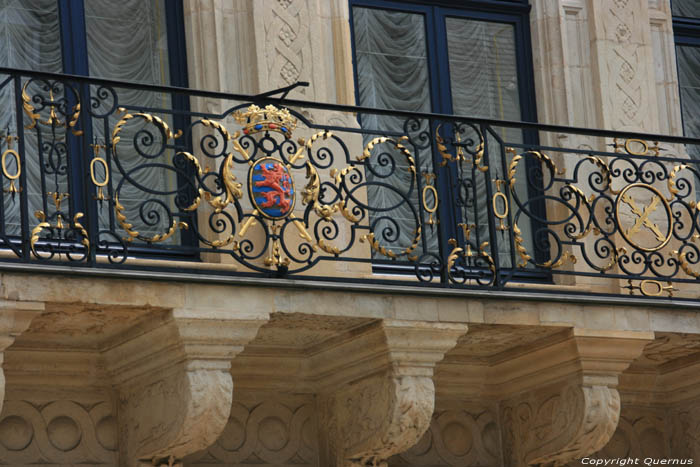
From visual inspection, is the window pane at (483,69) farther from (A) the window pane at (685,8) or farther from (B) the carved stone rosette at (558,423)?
(B) the carved stone rosette at (558,423)

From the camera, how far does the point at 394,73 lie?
42.1ft

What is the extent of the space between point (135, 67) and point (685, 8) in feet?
14.4

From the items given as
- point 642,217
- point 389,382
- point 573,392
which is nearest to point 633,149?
point 642,217

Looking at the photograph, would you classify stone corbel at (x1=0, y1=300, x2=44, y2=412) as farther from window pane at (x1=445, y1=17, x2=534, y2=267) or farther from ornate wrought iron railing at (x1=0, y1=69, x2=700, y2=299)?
window pane at (x1=445, y1=17, x2=534, y2=267)

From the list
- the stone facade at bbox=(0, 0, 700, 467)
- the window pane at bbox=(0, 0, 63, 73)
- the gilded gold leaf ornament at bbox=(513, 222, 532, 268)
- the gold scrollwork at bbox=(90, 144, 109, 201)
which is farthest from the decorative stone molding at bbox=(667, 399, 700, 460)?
the window pane at bbox=(0, 0, 63, 73)

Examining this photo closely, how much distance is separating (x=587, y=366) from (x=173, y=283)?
8.76 ft

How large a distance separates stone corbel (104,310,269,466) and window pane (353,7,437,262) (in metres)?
2.22

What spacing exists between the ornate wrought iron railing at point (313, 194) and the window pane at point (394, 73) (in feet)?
0.10

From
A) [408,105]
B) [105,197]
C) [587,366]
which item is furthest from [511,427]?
[105,197]

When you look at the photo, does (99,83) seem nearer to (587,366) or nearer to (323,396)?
(323,396)

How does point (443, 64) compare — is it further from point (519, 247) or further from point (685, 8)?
point (685, 8)

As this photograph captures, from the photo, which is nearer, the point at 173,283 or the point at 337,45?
the point at 173,283

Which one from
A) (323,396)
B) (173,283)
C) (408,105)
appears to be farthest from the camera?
(408,105)

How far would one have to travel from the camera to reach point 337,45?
1220 centimetres
